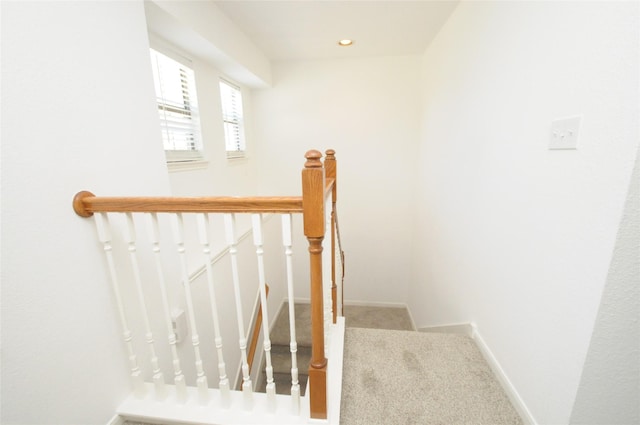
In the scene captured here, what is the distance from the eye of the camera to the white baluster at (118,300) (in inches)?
43.0

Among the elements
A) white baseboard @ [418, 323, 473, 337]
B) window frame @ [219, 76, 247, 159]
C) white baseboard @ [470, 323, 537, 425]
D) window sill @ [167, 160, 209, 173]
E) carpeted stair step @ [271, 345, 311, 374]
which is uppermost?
window frame @ [219, 76, 247, 159]

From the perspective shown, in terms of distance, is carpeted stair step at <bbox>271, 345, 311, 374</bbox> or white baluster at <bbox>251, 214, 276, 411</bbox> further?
carpeted stair step at <bbox>271, 345, 311, 374</bbox>

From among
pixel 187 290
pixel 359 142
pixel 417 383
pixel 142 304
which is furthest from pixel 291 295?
pixel 359 142

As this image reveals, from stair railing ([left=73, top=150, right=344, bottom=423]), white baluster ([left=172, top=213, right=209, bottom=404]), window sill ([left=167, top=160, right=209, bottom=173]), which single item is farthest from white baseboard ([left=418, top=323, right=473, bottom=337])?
window sill ([left=167, top=160, right=209, bottom=173])

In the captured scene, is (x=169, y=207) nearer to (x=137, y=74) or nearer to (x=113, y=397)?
(x=137, y=74)

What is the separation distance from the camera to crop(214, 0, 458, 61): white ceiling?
2.04m

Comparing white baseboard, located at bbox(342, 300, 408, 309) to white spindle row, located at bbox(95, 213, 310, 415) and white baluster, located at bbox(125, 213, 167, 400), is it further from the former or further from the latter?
white baluster, located at bbox(125, 213, 167, 400)

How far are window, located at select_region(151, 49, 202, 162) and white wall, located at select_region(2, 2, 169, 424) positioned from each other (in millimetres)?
598

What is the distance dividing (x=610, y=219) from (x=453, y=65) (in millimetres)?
1799

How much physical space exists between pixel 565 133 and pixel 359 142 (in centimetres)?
254

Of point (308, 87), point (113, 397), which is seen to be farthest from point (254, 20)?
point (113, 397)

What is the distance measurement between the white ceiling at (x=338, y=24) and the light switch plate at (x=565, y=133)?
1.61 meters

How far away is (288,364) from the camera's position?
286cm

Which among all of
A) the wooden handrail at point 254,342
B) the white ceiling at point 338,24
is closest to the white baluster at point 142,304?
the wooden handrail at point 254,342
